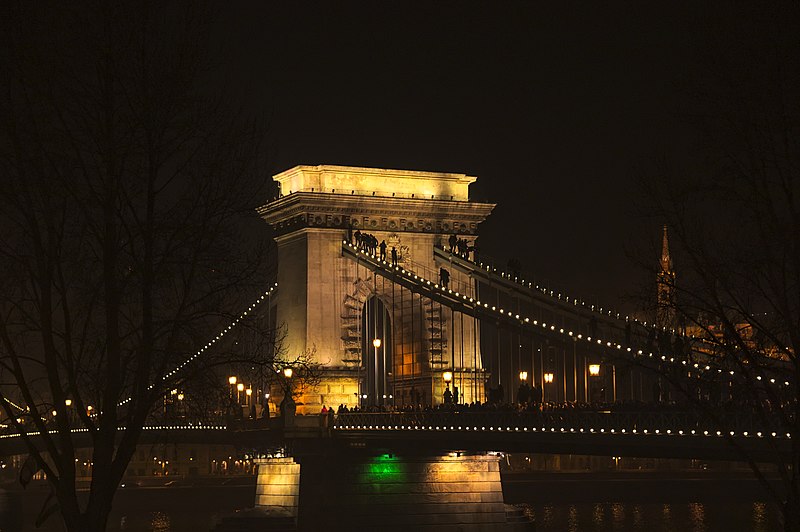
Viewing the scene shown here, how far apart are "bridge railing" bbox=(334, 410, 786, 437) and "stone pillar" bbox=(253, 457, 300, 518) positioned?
268 centimetres

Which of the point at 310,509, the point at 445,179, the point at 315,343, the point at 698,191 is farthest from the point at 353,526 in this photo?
the point at 698,191

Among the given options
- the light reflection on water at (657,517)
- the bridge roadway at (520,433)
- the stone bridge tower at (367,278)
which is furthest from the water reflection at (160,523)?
the light reflection on water at (657,517)

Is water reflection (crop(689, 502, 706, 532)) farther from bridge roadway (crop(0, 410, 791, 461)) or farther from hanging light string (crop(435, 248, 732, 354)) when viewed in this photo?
bridge roadway (crop(0, 410, 791, 461))

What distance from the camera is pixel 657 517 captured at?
86562 millimetres

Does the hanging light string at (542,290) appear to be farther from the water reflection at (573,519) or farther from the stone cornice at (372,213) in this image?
the water reflection at (573,519)

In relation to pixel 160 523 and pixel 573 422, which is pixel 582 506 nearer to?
pixel 160 523

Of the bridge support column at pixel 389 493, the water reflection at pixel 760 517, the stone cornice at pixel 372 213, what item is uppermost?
the stone cornice at pixel 372 213

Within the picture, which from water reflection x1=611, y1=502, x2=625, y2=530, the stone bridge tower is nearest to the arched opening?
the stone bridge tower

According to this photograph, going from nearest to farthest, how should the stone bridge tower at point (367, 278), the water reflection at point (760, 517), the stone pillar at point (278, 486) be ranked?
the stone pillar at point (278, 486) < the stone bridge tower at point (367, 278) < the water reflection at point (760, 517)

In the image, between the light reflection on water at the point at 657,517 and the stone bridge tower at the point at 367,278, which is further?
the light reflection on water at the point at 657,517

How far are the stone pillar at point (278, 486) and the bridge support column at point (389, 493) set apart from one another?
3.99 feet

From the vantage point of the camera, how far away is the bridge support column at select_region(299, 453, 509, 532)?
5309cm

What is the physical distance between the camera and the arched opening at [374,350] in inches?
2628

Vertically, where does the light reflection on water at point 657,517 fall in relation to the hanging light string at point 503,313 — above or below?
below
